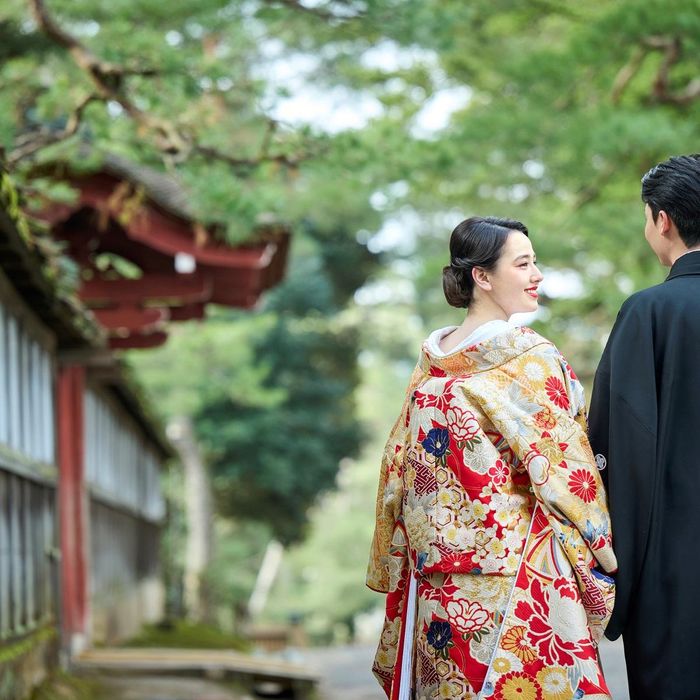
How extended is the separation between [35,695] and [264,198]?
338 centimetres

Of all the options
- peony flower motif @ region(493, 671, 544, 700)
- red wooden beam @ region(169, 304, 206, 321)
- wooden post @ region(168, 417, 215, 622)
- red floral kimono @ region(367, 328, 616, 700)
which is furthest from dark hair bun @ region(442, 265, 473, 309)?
wooden post @ region(168, 417, 215, 622)

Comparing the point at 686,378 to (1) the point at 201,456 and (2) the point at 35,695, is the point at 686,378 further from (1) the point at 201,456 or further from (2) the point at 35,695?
(1) the point at 201,456

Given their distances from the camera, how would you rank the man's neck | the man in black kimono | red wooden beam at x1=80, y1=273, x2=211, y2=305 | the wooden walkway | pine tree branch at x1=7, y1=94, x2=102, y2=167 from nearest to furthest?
1. the man in black kimono
2. the man's neck
3. pine tree branch at x1=7, y1=94, x2=102, y2=167
4. the wooden walkway
5. red wooden beam at x1=80, y1=273, x2=211, y2=305

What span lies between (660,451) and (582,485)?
253 millimetres

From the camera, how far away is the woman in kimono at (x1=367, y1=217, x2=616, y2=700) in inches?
146

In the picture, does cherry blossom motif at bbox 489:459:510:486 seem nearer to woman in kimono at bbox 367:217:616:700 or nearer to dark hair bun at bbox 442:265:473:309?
woman in kimono at bbox 367:217:616:700

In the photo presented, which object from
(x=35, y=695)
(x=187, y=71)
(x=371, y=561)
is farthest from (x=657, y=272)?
(x=371, y=561)

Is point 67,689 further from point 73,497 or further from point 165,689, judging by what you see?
point 73,497

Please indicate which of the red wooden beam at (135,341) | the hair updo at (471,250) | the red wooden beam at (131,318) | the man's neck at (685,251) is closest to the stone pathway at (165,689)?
the red wooden beam at (131,318)

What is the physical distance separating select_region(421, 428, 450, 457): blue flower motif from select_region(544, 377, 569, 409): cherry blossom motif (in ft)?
1.10

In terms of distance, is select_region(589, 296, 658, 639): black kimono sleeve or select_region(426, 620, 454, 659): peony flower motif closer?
select_region(589, 296, 658, 639): black kimono sleeve

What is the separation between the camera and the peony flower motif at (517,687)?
146 inches

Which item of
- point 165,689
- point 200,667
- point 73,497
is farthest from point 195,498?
point 165,689

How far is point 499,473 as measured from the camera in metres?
3.82
